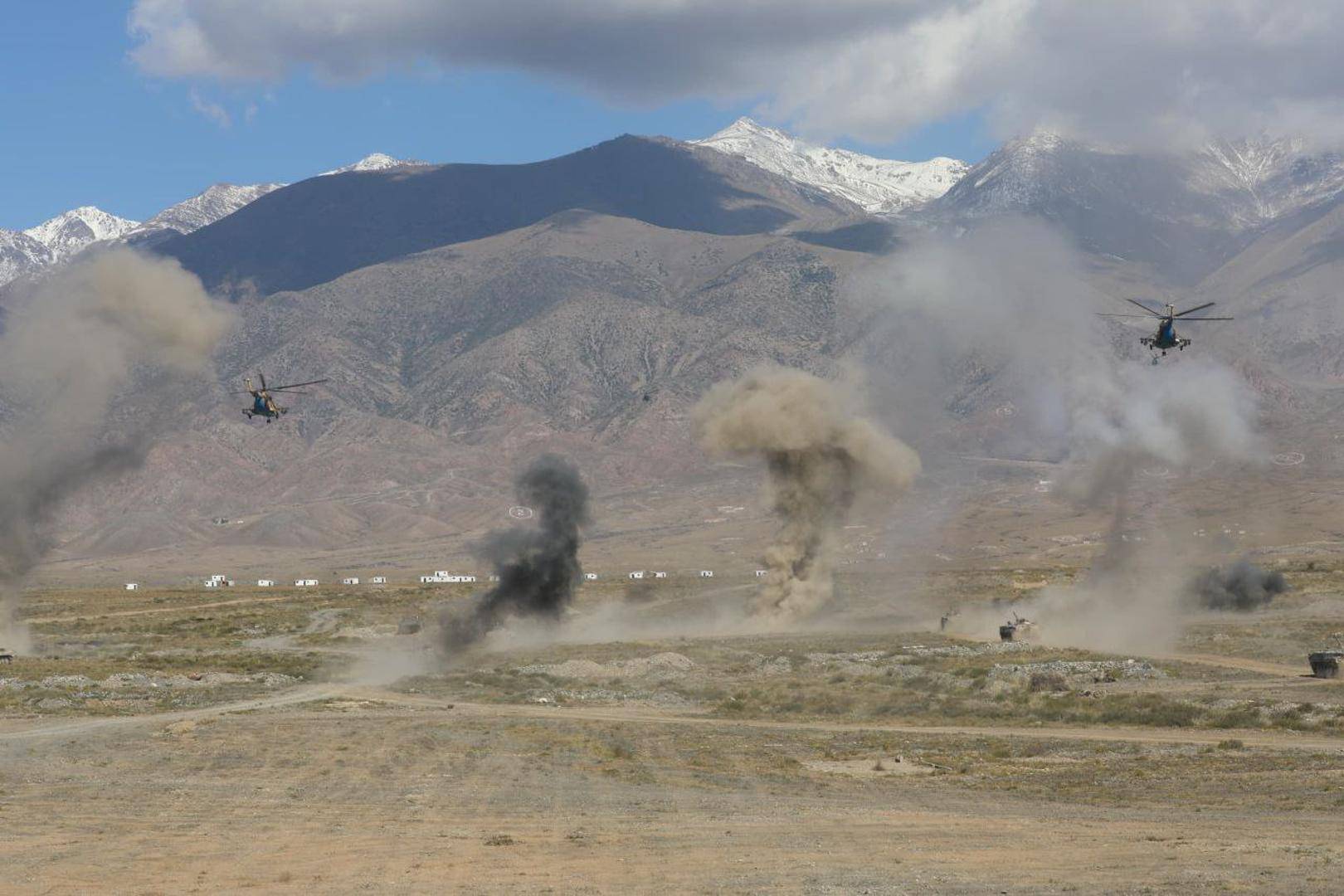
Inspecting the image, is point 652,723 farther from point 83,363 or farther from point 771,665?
point 83,363

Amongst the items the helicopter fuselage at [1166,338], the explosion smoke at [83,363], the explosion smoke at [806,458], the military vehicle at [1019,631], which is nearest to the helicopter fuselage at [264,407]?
the explosion smoke at [83,363]

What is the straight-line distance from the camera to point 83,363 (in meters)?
84.7

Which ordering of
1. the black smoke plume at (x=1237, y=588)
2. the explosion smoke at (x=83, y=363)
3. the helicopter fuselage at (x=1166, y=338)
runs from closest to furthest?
the explosion smoke at (x=83, y=363), the helicopter fuselage at (x=1166, y=338), the black smoke plume at (x=1237, y=588)

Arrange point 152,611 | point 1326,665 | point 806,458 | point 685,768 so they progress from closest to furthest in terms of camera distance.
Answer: point 685,768 → point 1326,665 → point 806,458 → point 152,611

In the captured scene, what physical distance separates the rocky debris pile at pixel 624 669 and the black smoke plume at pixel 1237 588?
46138mm

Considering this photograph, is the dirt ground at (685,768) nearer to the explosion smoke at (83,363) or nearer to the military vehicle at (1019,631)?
the military vehicle at (1019,631)

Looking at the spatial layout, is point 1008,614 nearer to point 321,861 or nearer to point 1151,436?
point 1151,436

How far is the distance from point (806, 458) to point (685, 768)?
5158 cm

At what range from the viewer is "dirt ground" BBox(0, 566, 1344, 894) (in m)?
30.4

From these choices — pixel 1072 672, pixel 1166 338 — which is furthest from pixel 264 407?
pixel 1166 338

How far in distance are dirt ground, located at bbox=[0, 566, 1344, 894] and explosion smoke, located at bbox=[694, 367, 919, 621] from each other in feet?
24.6

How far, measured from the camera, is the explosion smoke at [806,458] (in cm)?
9600

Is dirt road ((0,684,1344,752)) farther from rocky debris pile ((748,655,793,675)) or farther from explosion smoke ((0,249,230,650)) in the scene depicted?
explosion smoke ((0,249,230,650))

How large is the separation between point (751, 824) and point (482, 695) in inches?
1428
